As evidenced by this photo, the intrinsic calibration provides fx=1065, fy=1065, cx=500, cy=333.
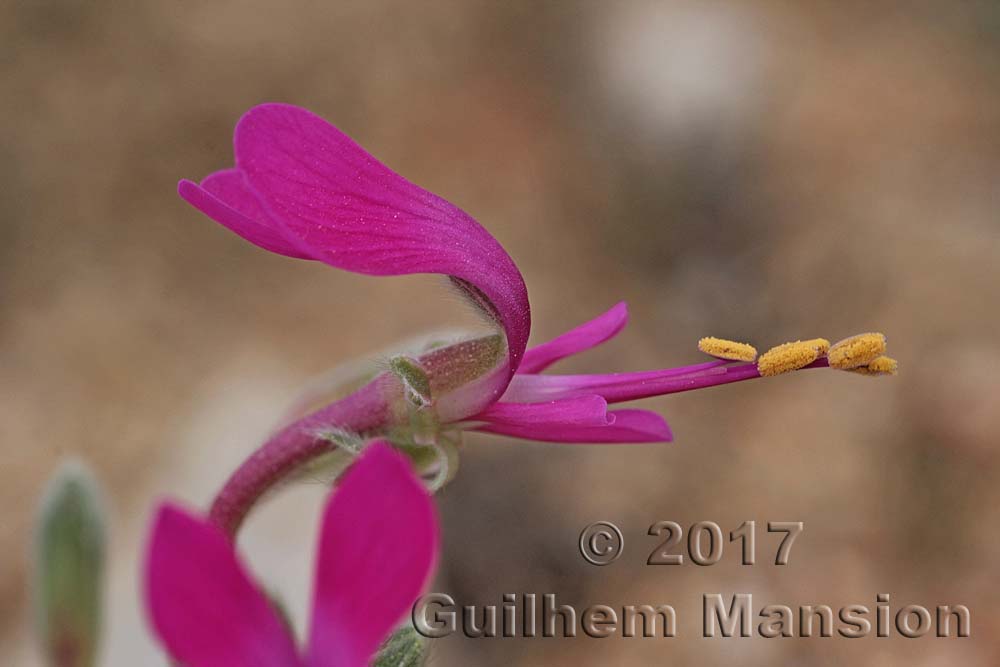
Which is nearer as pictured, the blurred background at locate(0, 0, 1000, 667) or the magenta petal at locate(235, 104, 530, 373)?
the magenta petal at locate(235, 104, 530, 373)

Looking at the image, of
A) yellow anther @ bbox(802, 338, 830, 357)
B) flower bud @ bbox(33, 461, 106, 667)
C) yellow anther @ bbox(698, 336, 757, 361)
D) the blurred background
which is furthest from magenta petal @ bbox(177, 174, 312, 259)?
the blurred background

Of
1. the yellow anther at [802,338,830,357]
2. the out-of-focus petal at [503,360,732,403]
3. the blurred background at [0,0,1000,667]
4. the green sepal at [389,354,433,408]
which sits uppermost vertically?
the blurred background at [0,0,1000,667]

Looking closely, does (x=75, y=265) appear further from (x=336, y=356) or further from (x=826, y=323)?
(x=826, y=323)

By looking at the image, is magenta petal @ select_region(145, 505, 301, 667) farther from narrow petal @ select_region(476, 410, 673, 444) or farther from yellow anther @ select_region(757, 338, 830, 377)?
yellow anther @ select_region(757, 338, 830, 377)

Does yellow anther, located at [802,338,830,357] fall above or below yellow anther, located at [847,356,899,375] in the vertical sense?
above

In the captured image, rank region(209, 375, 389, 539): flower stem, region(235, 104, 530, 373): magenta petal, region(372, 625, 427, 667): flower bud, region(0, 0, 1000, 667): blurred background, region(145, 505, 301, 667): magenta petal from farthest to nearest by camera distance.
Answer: region(0, 0, 1000, 667): blurred background → region(209, 375, 389, 539): flower stem → region(372, 625, 427, 667): flower bud → region(235, 104, 530, 373): magenta petal → region(145, 505, 301, 667): magenta petal

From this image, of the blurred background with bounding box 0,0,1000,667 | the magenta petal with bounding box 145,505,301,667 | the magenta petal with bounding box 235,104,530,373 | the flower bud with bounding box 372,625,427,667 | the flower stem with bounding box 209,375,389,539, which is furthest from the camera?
the blurred background with bounding box 0,0,1000,667
